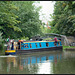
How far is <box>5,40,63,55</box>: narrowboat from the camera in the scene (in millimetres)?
24547

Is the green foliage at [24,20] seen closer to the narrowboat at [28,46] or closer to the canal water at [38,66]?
the narrowboat at [28,46]

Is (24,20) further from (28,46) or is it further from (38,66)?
(38,66)

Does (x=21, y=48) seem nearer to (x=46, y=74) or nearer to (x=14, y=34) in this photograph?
(x=14, y=34)

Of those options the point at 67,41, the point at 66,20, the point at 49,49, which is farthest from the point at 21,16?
the point at 67,41

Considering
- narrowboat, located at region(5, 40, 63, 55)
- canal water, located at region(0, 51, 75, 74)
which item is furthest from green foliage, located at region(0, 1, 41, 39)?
canal water, located at region(0, 51, 75, 74)

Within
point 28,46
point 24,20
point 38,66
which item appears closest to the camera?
point 38,66

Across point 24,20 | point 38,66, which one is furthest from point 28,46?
point 38,66

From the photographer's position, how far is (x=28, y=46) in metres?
27.5

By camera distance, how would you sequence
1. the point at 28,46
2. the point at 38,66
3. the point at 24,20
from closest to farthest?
1. the point at 38,66
2. the point at 28,46
3. the point at 24,20

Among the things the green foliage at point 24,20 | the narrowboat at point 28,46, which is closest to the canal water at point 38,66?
the narrowboat at point 28,46

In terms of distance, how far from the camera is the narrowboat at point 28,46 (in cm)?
2455

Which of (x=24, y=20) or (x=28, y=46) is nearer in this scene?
(x=28, y=46)

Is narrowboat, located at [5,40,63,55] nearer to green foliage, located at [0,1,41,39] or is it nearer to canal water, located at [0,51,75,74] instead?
green foliage, located at [0,1,41,39]

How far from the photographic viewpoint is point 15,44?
85.1 feet
